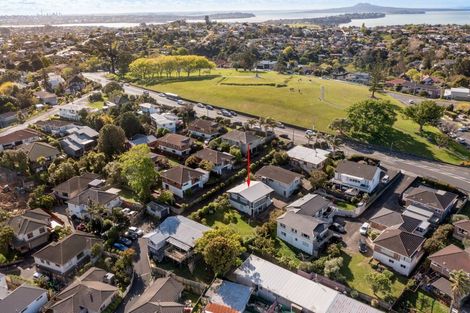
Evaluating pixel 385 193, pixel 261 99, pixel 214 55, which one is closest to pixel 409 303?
pixel 385 193

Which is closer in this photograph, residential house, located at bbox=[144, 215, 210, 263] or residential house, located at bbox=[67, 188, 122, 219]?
residential house, located at bbox=[144, 215, 210, 263]

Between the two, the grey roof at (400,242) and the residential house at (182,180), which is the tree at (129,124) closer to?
the residential house at (182,180)

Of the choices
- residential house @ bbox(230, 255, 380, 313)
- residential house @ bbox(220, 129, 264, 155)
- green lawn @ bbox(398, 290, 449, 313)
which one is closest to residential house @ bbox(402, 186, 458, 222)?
green lawn @ bbox(398, 290, 449, 313)

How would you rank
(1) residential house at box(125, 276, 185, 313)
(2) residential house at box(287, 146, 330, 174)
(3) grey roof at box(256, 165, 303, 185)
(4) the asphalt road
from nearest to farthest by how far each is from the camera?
(1) residential house at box(125, 276, 185, 313) → (3) grey roof at box(256, 165, 303, 185) → (4) the asphalt road → (2) residential house at box(287, 146, 330, 174)

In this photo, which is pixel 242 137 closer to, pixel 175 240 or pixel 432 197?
pixel 175 240

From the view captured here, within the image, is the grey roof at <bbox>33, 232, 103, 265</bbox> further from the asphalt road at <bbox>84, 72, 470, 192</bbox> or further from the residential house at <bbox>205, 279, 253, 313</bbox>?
the asphalt road at <bbox>84, 72, 470, 192</bbox>

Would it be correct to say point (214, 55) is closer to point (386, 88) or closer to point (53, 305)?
point (386, 88)
